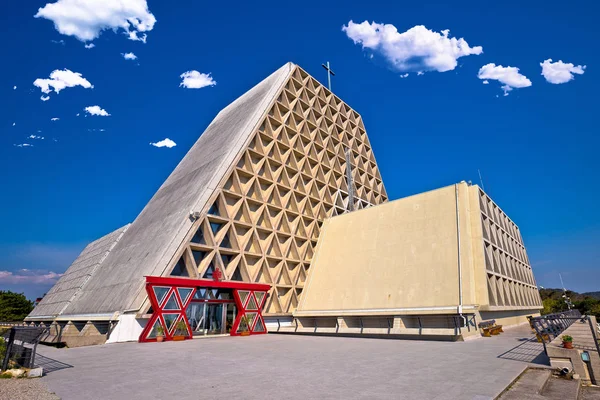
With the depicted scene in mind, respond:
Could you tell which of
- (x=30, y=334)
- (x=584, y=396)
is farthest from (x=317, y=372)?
(x=30, y=334)

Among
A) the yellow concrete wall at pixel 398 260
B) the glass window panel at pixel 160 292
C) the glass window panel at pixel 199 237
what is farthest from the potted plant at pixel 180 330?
the yellow concrete wall at pixel 398 260

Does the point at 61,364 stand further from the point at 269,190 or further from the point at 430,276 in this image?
the point at 269,190

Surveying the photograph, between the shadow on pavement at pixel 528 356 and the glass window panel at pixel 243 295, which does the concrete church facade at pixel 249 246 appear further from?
the shadow on pavement at pixel 528 356

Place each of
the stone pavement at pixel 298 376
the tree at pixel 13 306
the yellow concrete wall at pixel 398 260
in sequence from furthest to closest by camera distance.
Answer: the tree at pixel 13 306 < the yellow concrete wall at pixel 398 260 < the stone pavement at pixel 298 376

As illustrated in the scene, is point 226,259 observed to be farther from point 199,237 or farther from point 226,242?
point 199,237

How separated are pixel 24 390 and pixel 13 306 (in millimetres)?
79225

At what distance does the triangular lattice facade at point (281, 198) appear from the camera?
27922mm

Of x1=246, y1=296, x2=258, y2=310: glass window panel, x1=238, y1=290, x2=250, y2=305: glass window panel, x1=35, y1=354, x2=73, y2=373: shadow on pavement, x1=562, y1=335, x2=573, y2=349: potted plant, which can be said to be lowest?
x1=35, y1=354, x2=73, y2=373: shadow on pavement

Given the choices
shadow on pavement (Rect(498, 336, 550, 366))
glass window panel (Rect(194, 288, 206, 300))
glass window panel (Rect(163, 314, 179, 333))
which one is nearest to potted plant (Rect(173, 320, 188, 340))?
glass window panel (Rect(163, 314, 179, 333))

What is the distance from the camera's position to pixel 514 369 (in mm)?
9125

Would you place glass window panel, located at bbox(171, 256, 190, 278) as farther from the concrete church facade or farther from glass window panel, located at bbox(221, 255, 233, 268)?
glass window panel, located at bbox(221, 255, 233, 268)

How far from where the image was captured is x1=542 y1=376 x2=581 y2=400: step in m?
6.71

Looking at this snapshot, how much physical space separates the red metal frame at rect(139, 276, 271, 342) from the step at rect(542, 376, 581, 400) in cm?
2059

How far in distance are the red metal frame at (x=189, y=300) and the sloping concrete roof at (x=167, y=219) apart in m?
1.43
